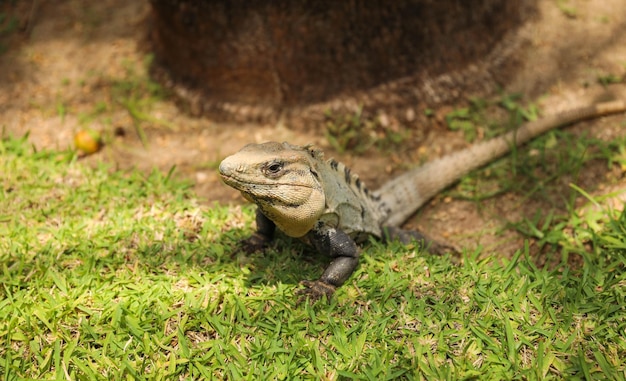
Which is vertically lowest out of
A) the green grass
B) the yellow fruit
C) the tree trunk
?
the green grass

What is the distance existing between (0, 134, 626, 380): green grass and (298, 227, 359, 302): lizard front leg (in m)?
0.08

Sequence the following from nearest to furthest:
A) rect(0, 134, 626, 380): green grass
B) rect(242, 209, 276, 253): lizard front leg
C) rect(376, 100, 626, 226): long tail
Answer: rect(0, 134, 626, 380): green grass < rect(242, 209, 276, 253): lizard front leg < rect(376, 100, 626, 226): long tail

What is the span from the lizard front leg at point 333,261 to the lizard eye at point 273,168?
19.1 inches

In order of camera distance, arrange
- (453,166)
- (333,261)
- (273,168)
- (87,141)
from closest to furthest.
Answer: (273,168) → (333,261) → (453,166) → (87,141)

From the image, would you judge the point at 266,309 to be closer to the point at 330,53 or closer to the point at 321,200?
the point at 321,200

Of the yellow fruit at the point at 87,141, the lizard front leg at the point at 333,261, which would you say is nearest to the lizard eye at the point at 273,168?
the lizard front leg at the point at 333,261

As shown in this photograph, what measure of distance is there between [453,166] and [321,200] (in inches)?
66.5

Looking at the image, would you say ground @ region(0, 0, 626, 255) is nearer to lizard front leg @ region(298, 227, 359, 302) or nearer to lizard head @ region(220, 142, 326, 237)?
lizard front leg @ region(298, 227, 359, 302)

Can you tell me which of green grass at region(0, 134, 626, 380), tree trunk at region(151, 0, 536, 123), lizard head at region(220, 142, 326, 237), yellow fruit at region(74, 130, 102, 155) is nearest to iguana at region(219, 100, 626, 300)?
lizard head at region(220, 142, 326, 237)

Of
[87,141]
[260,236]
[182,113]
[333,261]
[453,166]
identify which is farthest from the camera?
[182,113]

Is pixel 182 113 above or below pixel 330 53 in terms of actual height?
below

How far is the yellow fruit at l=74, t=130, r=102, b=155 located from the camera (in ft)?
14.8

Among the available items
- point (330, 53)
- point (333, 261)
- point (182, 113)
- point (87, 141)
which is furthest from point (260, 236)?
point (182, 113)

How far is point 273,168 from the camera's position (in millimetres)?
2707
